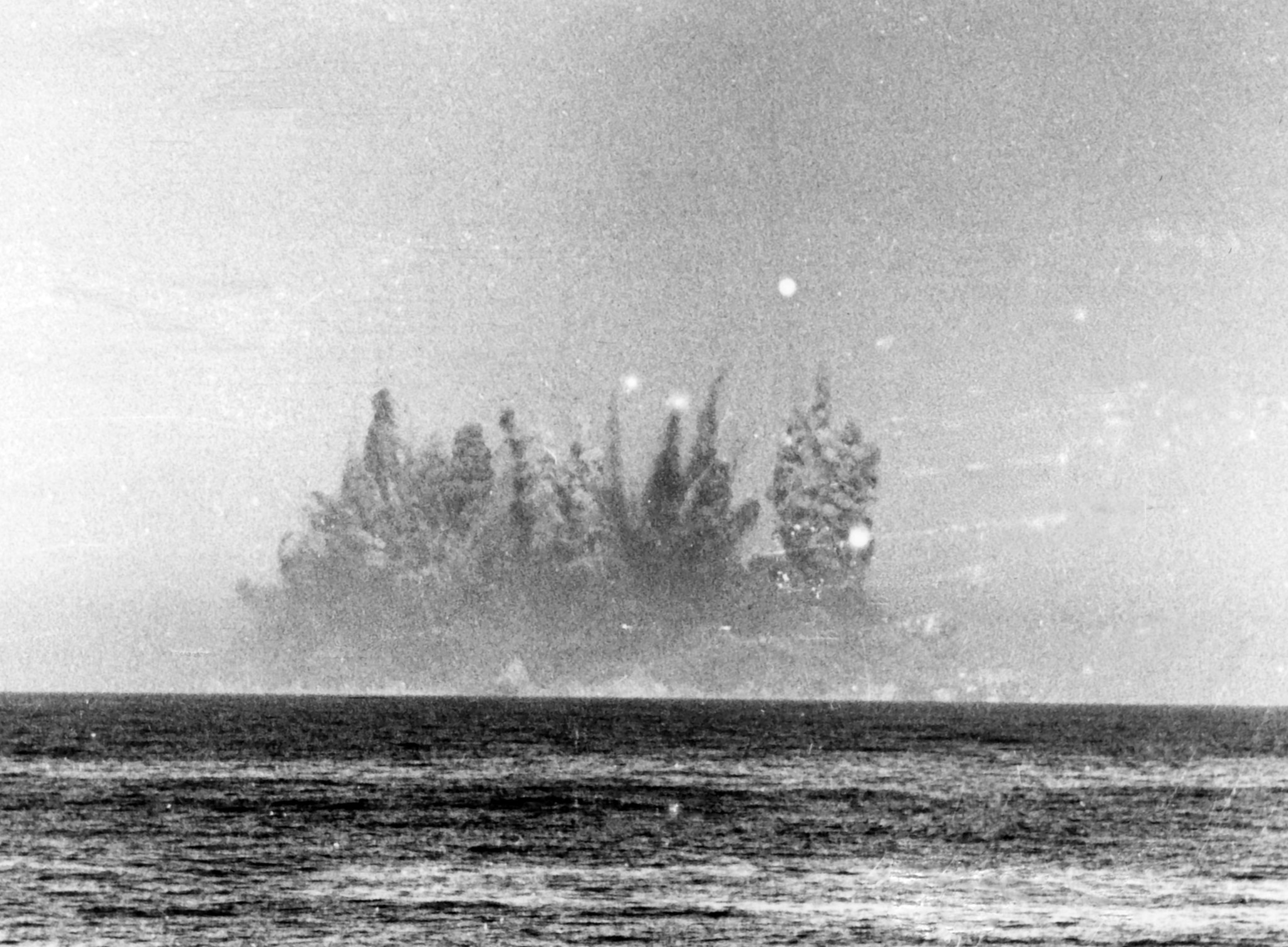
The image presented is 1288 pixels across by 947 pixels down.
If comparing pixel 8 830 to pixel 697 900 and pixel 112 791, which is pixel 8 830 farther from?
pixel 697 900

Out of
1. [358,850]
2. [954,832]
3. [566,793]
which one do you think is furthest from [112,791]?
Answer: [954,832]

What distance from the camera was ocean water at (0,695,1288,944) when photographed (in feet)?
163

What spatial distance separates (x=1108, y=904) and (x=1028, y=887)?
468 centimetres

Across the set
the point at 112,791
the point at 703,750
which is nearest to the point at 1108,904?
the point at 112,791

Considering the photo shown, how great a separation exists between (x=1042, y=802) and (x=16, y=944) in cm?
6499

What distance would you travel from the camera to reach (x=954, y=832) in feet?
258

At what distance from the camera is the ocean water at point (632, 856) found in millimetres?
49750

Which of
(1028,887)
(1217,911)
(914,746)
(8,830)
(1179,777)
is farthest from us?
(914,746)

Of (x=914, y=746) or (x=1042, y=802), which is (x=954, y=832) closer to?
(x=1042, y=802)

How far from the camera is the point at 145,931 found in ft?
157

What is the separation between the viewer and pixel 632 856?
67.8 metres

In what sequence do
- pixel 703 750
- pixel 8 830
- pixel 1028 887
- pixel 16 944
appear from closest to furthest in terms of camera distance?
pixel 16 944 < pixel 1028 887 < pixel 8 830 < pixel 703 750

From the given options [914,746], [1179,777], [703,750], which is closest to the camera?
[1179,777]

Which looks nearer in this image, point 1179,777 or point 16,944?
point 16,944
